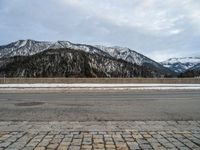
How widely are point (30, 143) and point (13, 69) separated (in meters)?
142

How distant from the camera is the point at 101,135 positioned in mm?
6879

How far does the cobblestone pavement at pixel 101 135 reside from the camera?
595 cm

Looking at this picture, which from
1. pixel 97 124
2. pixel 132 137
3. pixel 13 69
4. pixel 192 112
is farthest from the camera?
pixel 13 69

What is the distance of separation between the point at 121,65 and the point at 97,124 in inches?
6257

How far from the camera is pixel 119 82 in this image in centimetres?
3794

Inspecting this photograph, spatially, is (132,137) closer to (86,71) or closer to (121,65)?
(86,71)

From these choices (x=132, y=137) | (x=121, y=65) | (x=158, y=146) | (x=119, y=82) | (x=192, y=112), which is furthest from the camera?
(x=121, y=65)

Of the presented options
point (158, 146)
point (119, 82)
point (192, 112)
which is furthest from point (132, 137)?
point (119, 82)

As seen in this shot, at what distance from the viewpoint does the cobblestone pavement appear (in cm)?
595

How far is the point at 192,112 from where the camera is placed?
425 inches

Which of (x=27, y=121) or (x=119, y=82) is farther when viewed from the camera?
(x=119, y=82)

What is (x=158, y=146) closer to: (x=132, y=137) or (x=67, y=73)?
(x=132, y=137)

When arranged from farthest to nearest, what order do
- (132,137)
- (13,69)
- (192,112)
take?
(13,69)
(192,112)
(132,137)

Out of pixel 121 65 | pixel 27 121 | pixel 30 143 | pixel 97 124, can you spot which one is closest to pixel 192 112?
pixel 97 124
